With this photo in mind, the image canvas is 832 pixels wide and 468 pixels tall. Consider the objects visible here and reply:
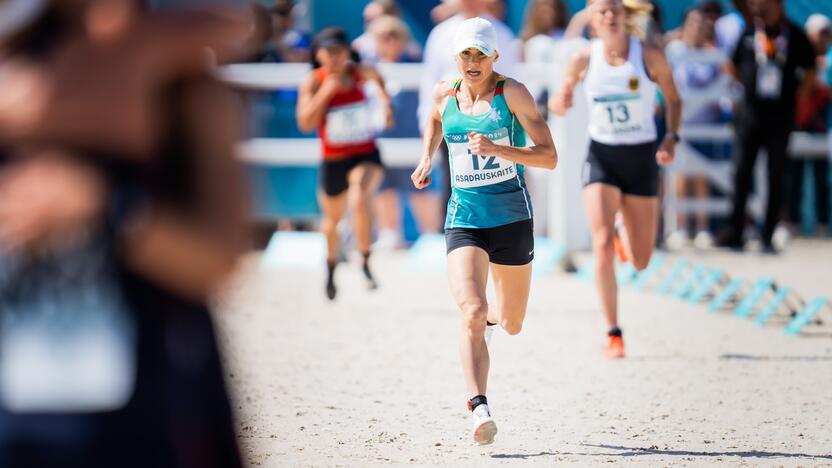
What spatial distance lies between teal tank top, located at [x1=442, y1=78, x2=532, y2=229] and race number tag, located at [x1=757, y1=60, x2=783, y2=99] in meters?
8.45

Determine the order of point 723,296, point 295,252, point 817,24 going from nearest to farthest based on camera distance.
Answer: point 723,296 < point 295,252 < point 817,24

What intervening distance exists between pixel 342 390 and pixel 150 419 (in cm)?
575

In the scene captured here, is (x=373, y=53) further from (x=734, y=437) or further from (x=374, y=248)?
(x=734, y=437)

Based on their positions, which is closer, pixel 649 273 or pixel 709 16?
pixel 649 273

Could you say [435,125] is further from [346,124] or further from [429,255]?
[429,255]

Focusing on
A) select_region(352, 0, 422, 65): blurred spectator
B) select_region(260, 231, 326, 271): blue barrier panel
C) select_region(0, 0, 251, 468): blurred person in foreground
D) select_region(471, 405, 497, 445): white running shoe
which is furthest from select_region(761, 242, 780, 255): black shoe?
select_region(0, 0, 251, 468): blurred person in foreground

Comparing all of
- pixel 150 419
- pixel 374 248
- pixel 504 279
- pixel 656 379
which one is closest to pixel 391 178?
pixel 374 248

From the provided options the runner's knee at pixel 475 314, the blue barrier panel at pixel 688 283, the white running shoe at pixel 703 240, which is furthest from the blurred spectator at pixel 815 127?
the runner's knee at pixel 475 314

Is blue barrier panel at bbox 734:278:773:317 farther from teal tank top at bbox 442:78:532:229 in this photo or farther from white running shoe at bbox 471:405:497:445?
white running shoe at bbox 471:405:497:445

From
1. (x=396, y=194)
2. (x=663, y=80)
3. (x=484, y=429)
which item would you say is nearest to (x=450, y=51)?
(x=663, y=80)

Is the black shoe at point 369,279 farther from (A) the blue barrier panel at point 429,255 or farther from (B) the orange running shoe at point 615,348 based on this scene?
(B) the orange running shoe at point 615,348

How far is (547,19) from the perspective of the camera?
48.0 feet

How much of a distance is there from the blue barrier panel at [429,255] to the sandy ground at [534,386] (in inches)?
70.2

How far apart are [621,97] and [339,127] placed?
330 centimetres
